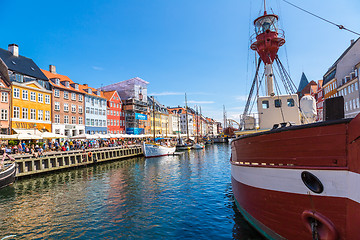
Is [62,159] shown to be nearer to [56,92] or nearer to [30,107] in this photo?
[30,107]

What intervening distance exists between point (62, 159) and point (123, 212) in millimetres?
21738

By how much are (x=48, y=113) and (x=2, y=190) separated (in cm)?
2991

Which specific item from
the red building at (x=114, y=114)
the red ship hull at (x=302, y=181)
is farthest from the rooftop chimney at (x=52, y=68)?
the red ship hull at (x=302, y=181)

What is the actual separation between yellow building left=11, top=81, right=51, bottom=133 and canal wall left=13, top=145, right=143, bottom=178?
9632 mm

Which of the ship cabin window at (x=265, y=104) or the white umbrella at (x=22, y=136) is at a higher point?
the ship cabin window at (x=265, y=104)

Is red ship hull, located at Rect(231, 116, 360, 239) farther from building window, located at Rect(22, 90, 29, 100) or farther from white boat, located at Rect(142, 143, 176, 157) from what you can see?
building window, located at Rect(22, 90, 29, 100)

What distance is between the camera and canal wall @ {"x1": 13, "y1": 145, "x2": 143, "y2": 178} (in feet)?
81.5

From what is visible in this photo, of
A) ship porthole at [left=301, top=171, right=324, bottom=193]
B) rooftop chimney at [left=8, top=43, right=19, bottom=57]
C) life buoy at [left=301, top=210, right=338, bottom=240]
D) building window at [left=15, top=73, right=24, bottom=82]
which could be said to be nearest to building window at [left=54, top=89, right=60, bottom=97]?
building window at [left=15, top=73, right=24, bottom=82]

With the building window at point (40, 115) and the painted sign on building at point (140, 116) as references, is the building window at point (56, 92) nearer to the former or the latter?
the building window at point (40, 115)

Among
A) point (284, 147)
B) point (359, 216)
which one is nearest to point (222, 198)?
point (284, 147)

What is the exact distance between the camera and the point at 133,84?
3098 inches

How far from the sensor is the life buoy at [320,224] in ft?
16.6

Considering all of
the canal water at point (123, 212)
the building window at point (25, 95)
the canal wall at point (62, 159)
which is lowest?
the canal water at point (123, 212)

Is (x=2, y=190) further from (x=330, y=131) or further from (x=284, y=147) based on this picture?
(x=330, y=131)
